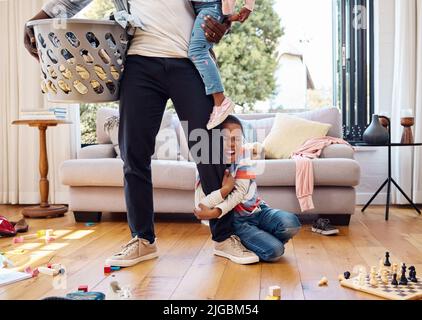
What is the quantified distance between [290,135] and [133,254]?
76.9 inches

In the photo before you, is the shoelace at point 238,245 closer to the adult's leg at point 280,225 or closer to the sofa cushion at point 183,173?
the adult's leg at point 280,225

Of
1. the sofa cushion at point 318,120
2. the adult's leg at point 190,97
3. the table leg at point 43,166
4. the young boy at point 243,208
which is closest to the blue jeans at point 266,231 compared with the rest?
the young boy at point 243,208

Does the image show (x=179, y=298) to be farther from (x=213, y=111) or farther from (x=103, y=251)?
(x=103, y=251)

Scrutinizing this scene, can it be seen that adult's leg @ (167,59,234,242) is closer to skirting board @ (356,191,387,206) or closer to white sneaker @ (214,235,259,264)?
white sneaker @ (214,235,259,264)

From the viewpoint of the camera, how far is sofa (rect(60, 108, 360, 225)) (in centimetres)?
350

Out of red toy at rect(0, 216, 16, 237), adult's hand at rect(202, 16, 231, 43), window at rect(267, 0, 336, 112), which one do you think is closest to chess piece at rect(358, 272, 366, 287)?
adult's hand at rect(202, 16, 231, 43)

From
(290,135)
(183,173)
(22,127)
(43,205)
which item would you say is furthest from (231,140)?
(22,127)

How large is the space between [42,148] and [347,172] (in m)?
2.35

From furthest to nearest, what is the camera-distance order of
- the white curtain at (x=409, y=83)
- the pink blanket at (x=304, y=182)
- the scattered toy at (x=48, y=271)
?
the white curtain at (x=409, y=83) → the pink blanket at (x=304, y=182) → the scattered toy at (x=48, y=271)

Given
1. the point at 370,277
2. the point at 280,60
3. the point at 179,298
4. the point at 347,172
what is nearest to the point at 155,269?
the point at 179,298

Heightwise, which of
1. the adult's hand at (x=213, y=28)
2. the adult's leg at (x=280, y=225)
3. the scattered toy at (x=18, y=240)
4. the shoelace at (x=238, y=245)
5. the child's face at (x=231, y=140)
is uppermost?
the adult's hand at (x=213, y=28)

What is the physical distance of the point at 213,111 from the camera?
87.9 inches

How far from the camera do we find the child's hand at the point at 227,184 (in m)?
2.35

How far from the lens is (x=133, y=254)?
7.86 ft
